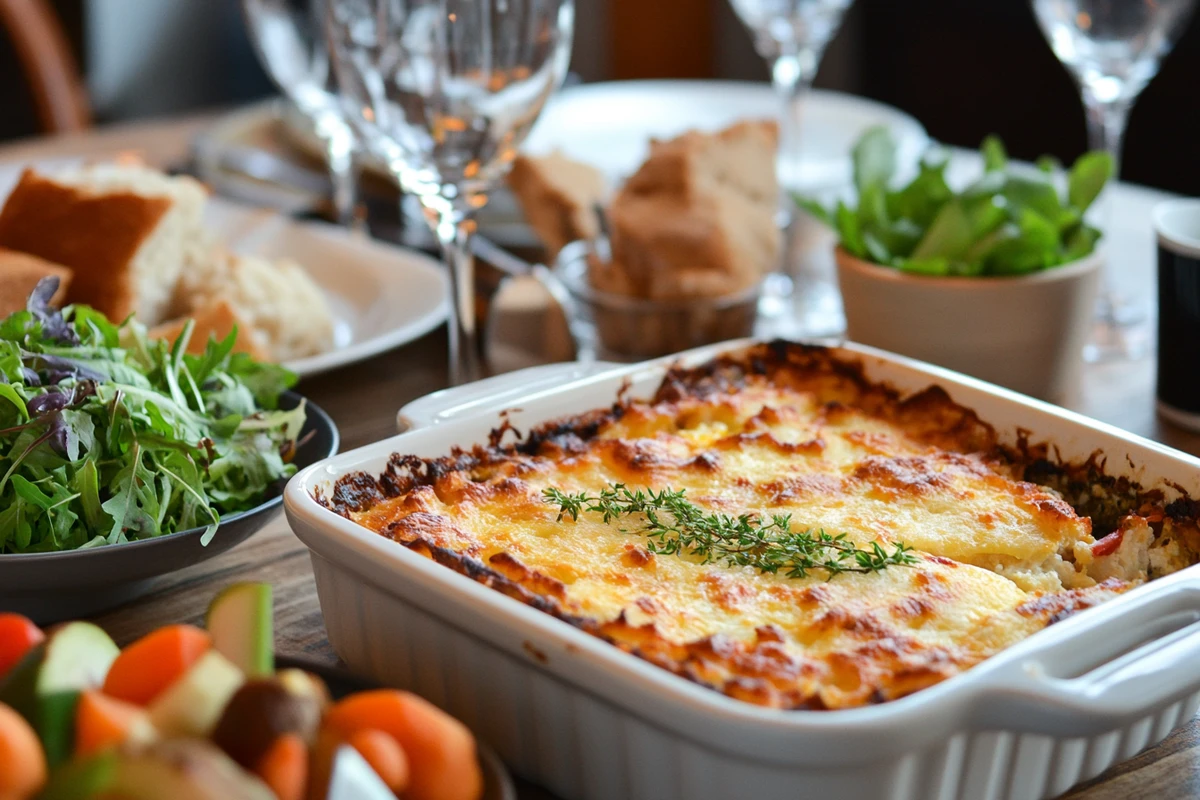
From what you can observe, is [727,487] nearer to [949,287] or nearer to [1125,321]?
[949,287]

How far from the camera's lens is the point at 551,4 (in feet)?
4.85

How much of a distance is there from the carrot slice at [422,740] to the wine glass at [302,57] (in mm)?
1617

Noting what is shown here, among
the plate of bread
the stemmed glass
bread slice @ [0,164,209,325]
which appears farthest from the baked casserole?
bread slice @ [0,164,209,325]

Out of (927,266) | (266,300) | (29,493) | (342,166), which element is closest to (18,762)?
(29,493)

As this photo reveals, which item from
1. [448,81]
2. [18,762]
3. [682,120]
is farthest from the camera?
[682,120]

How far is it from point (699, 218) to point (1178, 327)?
62cm

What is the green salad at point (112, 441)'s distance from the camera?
114 centimetres

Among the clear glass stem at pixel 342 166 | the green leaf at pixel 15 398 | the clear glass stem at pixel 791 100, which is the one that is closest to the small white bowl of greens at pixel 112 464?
the green leaf at pixel 15 398

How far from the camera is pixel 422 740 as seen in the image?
0.74 meters

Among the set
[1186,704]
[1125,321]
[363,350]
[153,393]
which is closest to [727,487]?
[1186,704]

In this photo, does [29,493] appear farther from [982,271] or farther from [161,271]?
[982,271]

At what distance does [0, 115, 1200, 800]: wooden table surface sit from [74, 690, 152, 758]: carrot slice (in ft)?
1.11

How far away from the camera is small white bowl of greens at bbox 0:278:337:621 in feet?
3.67

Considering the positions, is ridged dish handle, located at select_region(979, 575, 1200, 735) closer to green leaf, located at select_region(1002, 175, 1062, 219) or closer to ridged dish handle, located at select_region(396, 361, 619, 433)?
ridged dish handle, located at select_region(396, 361, 619, 433)
